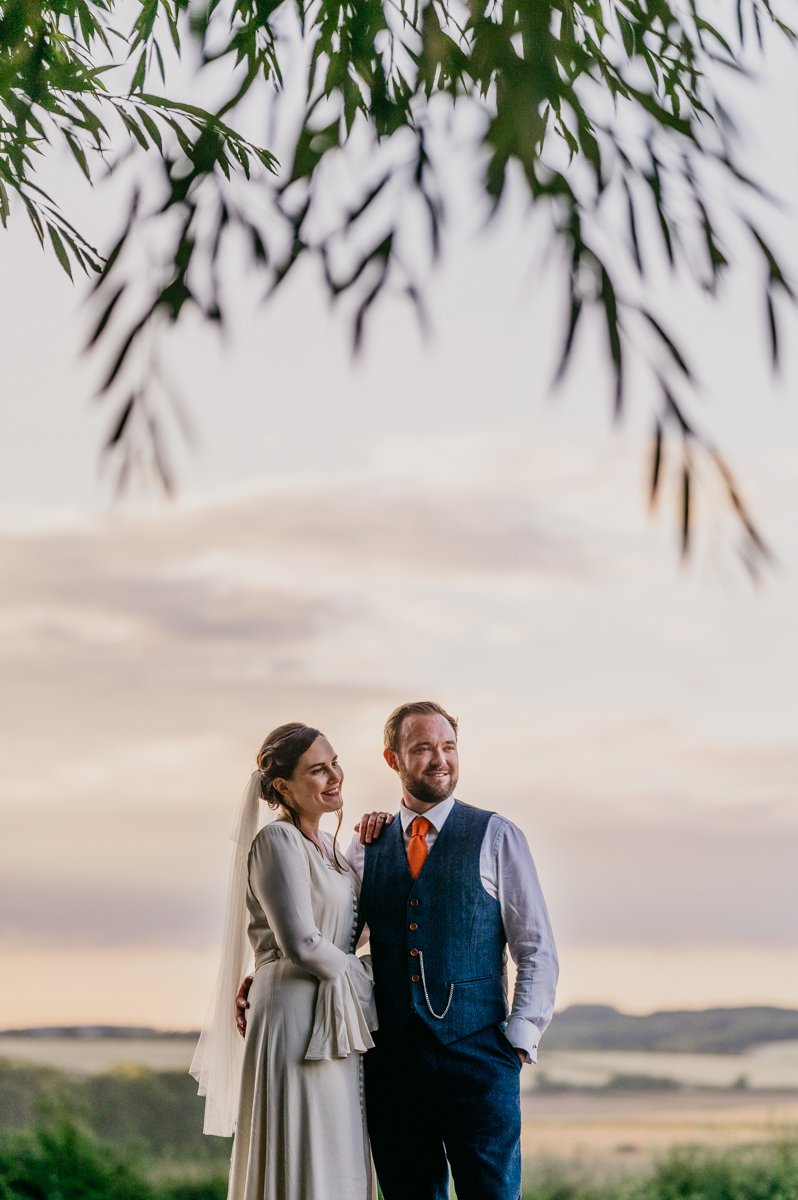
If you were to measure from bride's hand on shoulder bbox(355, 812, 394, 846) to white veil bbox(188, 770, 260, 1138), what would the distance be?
10.3 inches

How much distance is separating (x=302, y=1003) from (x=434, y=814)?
0.47 m

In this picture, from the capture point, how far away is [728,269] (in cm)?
151

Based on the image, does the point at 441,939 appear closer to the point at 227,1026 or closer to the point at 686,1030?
the point at 227,1026

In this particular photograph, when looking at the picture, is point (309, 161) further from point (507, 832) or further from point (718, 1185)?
point (718, 1185)

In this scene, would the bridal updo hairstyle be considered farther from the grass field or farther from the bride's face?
the grass field

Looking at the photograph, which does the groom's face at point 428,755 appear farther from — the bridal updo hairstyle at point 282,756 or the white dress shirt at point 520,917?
the bridal updo hairstyle at point 282,756

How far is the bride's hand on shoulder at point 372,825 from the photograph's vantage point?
2.94 metres

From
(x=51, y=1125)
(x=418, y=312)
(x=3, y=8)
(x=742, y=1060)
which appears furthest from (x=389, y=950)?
(x=742, y=1060)

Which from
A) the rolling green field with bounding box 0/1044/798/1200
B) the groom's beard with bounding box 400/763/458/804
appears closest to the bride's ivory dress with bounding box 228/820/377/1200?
the groom's beard with bounding box 400/763/458/804

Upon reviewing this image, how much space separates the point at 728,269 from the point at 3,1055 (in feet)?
18.1

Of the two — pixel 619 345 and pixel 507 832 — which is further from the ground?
pixel 619 345

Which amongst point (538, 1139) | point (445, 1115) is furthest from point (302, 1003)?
point (538, 1139)

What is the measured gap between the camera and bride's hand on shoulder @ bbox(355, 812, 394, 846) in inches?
116

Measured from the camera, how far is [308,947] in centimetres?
267
